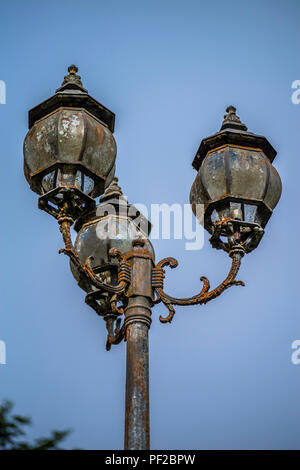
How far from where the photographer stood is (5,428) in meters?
6.65

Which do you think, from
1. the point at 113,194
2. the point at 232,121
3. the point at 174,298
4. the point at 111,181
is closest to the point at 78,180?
the point at 111,181

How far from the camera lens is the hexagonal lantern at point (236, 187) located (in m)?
7.79

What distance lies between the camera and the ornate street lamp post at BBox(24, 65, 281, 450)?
7332mm

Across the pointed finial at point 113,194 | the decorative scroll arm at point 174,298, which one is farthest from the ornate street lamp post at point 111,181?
the pointed finial at point 113,194

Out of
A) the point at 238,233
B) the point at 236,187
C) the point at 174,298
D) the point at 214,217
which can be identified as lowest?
the point at 174,298

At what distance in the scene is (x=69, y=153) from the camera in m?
7.50

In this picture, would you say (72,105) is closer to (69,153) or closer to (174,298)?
(69,153)

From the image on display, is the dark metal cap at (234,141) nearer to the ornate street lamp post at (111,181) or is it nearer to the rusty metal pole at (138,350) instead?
the ornate street lamp post at (111,181)

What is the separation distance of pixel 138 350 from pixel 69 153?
1.42 m

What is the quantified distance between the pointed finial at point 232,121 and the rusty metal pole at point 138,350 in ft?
4.15

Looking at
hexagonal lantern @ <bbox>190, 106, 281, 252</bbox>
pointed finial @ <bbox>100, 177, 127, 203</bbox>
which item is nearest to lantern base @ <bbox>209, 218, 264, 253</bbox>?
hexagonal lantern @ <bbox>190, 106, 281, 252</bbox>
